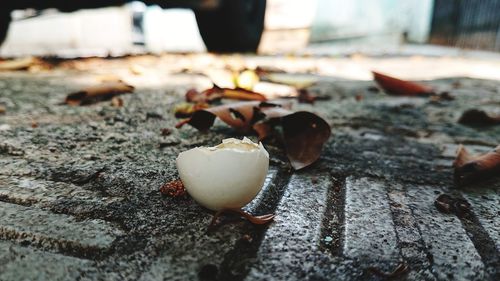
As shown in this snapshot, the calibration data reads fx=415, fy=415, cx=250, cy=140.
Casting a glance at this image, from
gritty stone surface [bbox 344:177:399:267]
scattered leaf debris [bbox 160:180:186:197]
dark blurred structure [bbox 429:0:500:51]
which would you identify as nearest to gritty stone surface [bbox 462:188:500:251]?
Result: gritty stone surface [bbox 344:177:399:267]

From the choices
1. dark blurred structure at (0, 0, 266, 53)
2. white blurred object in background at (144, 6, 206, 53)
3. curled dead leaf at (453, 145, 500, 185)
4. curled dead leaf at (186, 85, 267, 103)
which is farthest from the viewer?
white blurred object in background at (144, 6, 206, 53)

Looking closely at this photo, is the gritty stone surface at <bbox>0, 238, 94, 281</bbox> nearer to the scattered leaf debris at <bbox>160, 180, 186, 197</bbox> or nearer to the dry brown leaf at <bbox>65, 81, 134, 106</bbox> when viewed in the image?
the scattered leaf debris at <bbox>160, 180, 186, 197</bbox>

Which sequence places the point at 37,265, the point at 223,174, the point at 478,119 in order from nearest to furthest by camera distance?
the point at 37,265 < the point at 223,174 < the point at 478,119

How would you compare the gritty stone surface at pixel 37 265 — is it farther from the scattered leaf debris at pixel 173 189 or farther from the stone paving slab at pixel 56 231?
the scattered leaf debris at pixel 173 189

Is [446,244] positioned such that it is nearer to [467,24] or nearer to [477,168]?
[477,168]

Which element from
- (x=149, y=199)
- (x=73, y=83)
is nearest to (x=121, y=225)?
(x=149, y=199)

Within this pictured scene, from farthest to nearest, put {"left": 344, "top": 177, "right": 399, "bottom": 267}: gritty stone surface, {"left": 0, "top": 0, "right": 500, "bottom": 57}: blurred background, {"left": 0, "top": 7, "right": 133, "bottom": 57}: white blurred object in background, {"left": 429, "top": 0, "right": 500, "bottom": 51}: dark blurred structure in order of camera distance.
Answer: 1. {"left": 0, "top": 0, "right": 500, "bottom": 57}: blurred background
2. {"left": 0, "top": 7, "right": 133, "bottom": 57}: white blurred object in background
3. {"left": 429, "top": 0, "right": 500, "bottom": 51}: dark blurred structure
4. {"left": 344, "top": 177, "right": 399, "bottom": 267}: gritty stone surface

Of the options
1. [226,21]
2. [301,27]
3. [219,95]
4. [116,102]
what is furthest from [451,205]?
[301,27]
